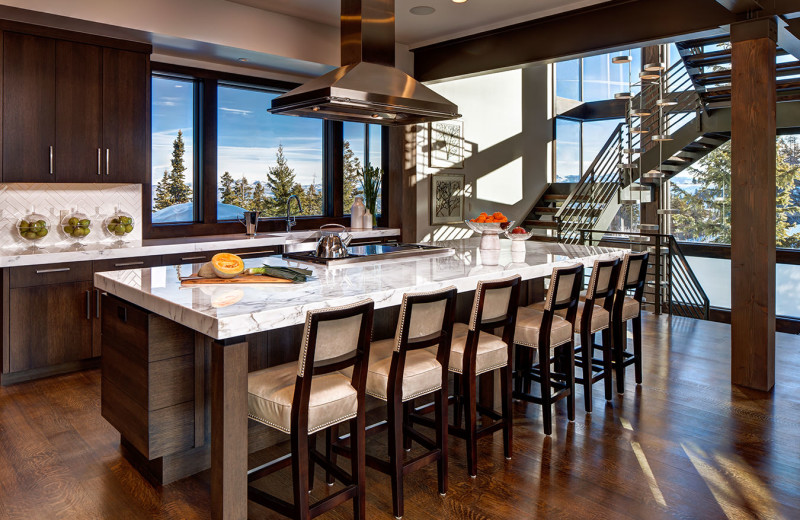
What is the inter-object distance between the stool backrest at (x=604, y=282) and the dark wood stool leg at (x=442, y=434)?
1.35 meters

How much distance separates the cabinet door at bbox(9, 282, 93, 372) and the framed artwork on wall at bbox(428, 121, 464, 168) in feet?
13.7

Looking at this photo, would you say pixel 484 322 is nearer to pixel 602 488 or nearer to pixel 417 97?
pixel 602 488

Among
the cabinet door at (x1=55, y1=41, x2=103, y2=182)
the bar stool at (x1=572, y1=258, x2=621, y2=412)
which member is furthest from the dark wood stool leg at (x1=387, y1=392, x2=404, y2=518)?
the cabinet door at (x1=55, y1=41, x2=103, y2=182)

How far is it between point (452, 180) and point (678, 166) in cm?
329

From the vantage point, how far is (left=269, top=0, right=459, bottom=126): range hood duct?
355 centimetres

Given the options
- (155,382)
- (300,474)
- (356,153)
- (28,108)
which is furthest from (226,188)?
(300,474)

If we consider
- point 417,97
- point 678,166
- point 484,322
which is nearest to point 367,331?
point 484,322

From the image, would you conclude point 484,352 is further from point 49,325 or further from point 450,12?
point 450,12

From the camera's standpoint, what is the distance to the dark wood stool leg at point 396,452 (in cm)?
248

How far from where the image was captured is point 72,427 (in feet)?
11.3

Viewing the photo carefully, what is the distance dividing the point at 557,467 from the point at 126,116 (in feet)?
13.8

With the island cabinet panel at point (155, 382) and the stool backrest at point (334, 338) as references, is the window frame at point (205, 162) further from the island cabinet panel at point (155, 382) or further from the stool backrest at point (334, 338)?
the stool backrest at point (334, 338)

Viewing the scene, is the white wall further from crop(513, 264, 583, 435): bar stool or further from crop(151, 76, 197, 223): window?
crop(513, 264, 583, 435): bar stool

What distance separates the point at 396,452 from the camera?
2.48 m
